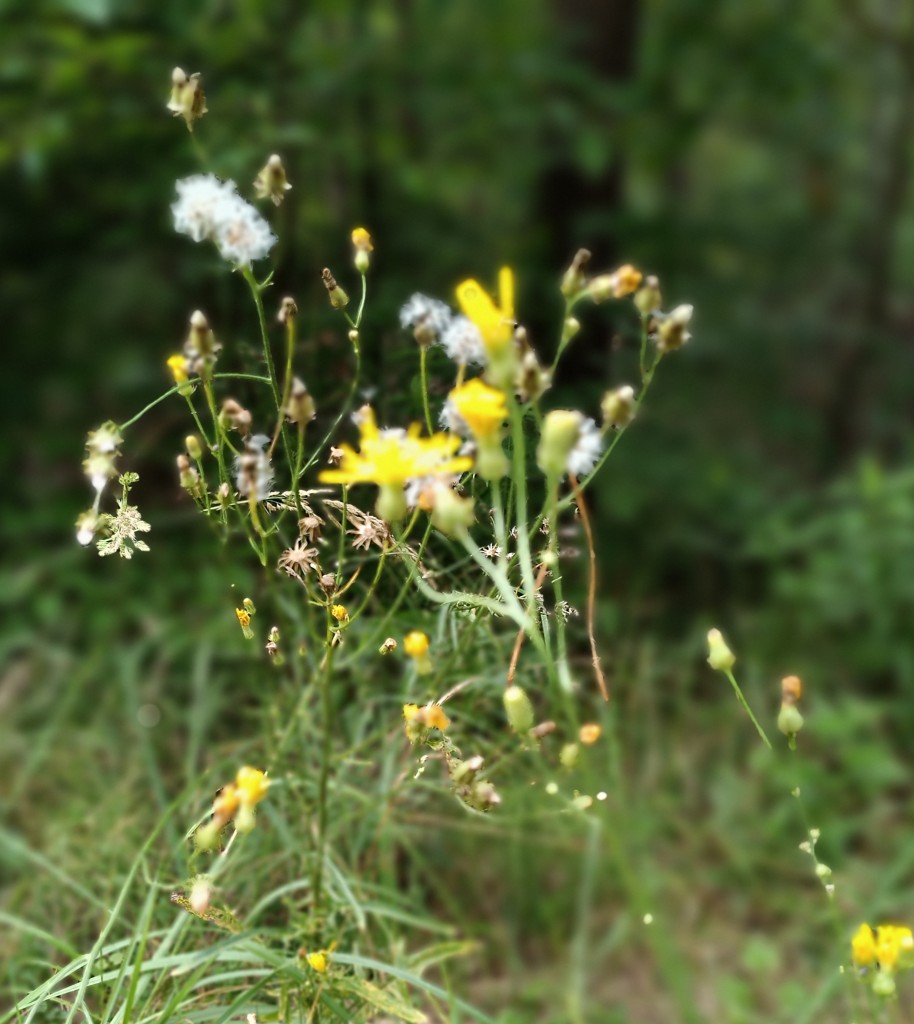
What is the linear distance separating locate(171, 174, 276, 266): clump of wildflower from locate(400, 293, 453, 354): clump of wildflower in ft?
0.42

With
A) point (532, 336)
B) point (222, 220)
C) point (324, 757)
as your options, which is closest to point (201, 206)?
point (222, 220)

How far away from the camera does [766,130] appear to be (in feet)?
10.4

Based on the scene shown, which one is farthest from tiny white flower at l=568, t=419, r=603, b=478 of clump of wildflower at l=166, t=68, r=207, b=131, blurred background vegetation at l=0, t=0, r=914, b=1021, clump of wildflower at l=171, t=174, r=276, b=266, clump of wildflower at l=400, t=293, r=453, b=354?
blurred background vegetation at l=0, t=0, r=914, b=1021

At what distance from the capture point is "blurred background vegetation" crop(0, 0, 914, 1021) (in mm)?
1723

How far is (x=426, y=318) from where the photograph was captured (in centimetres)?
81

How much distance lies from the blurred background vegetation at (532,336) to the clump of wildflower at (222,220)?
57cm

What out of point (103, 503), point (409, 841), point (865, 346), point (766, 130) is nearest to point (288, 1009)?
point (409, 841)

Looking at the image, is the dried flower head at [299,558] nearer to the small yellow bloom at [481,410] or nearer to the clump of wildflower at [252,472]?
the clump of wildflower at [252,472]

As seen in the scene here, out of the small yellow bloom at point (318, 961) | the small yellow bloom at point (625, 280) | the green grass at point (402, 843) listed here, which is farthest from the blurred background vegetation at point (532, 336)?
the small yellow bloom at point (625, 280)

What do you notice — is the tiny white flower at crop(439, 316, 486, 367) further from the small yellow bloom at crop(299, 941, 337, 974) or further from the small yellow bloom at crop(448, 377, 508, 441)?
the small yellow bloom at crop(299, 941, 337, 974)

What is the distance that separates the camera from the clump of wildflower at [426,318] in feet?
2.58

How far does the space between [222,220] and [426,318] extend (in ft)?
0.56

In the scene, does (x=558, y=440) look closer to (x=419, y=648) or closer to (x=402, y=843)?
(x=419, y=648)

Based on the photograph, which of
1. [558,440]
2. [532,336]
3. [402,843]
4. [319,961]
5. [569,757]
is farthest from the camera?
[532,336]
